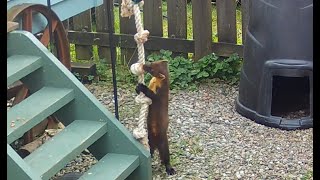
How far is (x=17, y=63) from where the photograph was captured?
3.87 meters

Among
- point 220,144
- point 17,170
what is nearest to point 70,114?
point 17,170

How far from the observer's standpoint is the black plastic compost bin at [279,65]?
16.5ft

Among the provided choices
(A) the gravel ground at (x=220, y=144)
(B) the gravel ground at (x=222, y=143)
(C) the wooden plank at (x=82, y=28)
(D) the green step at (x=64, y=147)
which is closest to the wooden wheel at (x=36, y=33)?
(A) the gravel ground at (x=220, y=144)

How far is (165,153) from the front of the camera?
13.8ft

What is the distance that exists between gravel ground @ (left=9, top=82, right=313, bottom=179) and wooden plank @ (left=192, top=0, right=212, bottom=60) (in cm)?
73

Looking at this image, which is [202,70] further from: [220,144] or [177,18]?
[220,144]

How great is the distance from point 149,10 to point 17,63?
2.96 meters

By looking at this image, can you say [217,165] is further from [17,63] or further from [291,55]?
[17,63]

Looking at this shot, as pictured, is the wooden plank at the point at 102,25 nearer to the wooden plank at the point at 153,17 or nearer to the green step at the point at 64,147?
the wooden plank at the point at 153,17

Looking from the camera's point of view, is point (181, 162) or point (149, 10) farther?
point (149, 10)

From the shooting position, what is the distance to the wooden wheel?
4.61 metres

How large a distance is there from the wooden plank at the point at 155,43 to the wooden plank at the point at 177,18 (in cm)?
9

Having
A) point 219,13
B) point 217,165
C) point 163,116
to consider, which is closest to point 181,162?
point 217,165

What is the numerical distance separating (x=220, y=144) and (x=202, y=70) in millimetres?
1590
